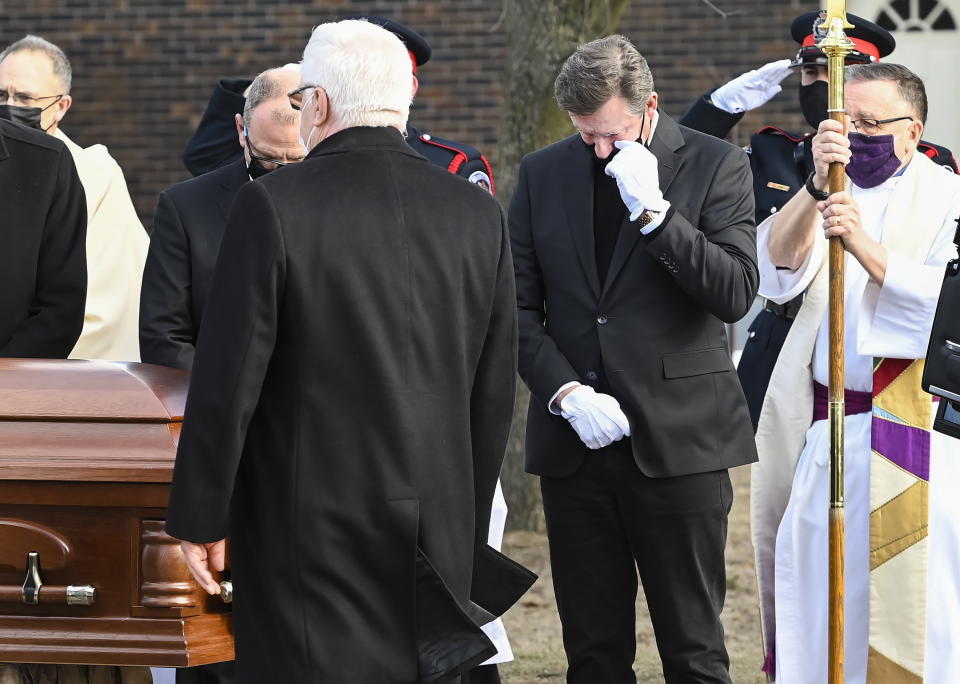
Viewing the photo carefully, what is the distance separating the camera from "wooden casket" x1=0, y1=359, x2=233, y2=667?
112 inches

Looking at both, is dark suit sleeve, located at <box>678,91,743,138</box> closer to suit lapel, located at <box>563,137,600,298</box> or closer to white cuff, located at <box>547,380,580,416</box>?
suit lapel, located at <box>563,137,600,298</box>

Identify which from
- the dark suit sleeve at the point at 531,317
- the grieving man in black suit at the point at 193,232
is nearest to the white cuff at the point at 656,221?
the dark suit sleeve at the point at 531,317

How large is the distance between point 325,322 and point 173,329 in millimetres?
1212

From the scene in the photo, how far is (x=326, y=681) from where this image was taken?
2.62 meters

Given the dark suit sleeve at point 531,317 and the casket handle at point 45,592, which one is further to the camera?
the dark suit sleeve at point 531,317

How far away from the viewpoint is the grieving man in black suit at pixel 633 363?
11.5 feet

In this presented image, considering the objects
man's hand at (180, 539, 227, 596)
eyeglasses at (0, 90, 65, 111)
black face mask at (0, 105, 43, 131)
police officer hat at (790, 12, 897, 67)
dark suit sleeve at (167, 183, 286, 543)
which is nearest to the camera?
dark suit sleeve at (167, 183, 286, 543)

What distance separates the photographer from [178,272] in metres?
3.78

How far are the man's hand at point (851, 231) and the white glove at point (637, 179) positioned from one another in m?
0.41

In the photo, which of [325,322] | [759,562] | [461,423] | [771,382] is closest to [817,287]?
[771,382]

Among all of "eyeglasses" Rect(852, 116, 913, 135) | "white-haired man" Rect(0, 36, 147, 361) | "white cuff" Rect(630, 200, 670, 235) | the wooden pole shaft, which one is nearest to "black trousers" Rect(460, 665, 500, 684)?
the wooden pole shaft

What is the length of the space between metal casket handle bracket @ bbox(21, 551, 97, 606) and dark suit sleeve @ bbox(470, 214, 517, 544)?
79cm

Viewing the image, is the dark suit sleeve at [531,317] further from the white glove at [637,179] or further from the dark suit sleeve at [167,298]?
the dark suit sleeve at [167,298]

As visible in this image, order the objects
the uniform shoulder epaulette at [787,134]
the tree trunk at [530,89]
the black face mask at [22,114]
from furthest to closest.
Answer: the tree trunk at [530,89], the black face mask at [22,114], the uniform shoulder epaulette at [787,134]
